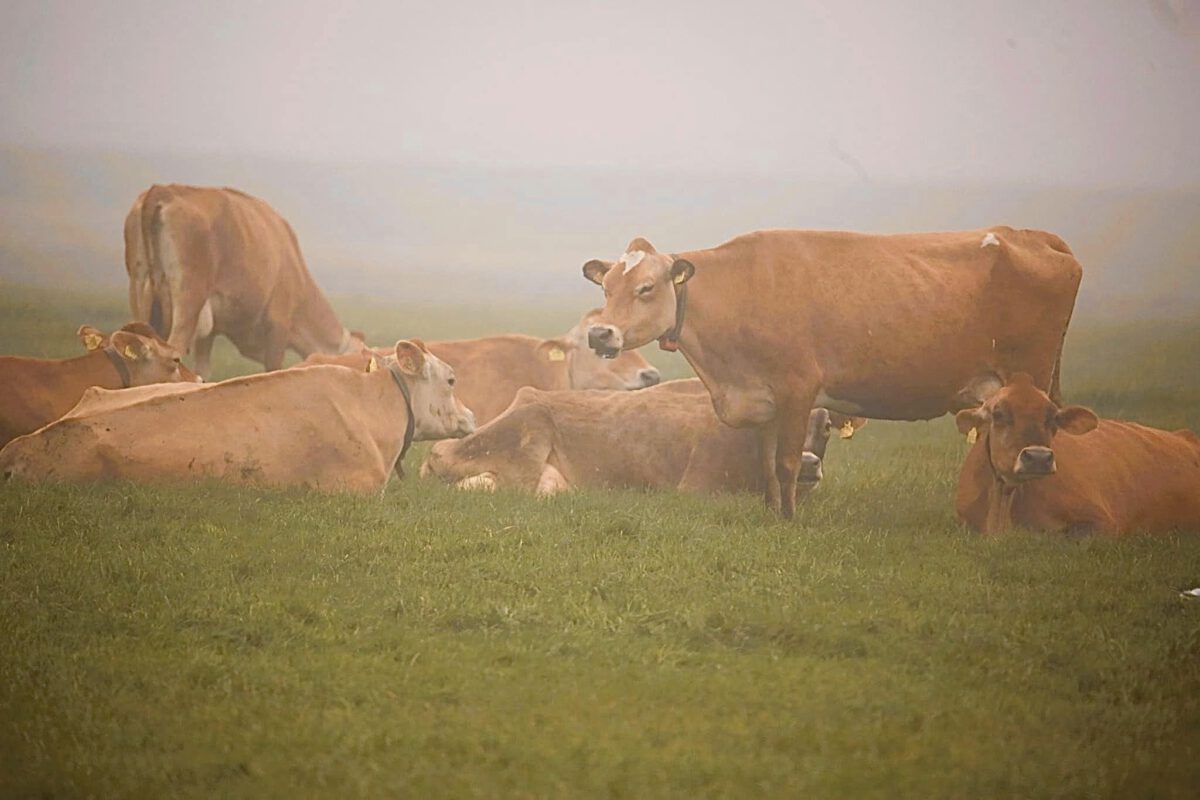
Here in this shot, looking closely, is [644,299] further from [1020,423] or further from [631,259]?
[1020,423]

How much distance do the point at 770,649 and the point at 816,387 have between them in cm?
294

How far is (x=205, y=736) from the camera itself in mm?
4918

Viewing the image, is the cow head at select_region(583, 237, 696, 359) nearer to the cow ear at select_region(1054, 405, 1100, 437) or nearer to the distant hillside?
the cow ear at select_region(1054, 405, 1100, 437)

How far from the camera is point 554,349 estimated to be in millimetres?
11734

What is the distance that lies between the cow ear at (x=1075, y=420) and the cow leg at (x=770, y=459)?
5.07 ft

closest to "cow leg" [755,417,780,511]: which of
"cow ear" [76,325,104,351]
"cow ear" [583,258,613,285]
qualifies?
"cow ear" [583,258,613,285]

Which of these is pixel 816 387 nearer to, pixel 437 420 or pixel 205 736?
pixel 437 420

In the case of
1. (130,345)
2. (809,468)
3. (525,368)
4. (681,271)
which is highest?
(681,271)

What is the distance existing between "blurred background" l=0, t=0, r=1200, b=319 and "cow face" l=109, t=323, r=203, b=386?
5.76 m

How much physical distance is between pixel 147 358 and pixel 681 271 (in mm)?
3753

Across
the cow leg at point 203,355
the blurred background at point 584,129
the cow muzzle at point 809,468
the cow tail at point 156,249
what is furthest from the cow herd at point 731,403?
the blurred background at point 584,129

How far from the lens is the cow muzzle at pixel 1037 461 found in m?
7.74

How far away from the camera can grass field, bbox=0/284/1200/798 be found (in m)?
4.72

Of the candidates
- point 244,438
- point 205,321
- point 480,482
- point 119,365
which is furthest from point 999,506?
point 205,321
